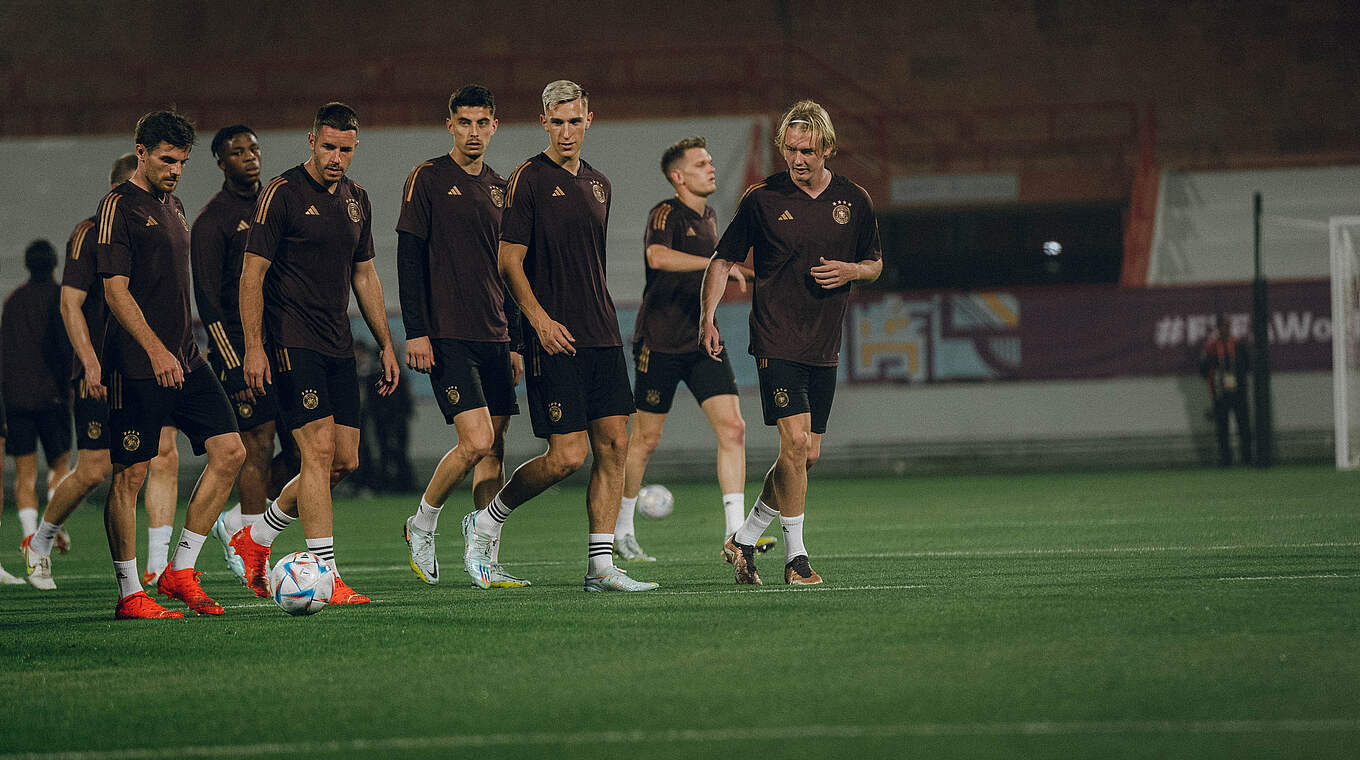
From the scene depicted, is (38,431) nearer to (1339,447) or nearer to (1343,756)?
(1343,756)

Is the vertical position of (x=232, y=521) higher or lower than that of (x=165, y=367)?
lower

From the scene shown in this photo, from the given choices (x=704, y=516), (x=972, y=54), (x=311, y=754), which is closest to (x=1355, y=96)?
(x=972, y=54)

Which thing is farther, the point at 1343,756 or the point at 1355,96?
the point at 1355,96

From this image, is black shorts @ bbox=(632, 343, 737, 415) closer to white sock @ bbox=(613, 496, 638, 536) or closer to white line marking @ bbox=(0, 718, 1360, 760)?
white sock @ bbox=(613, 496, 638, 536)

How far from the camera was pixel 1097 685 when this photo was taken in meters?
4.39

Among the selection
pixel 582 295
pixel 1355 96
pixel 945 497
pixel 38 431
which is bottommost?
pixel 945 497

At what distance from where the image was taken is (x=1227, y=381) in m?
18.1

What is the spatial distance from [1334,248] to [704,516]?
25.9 ft

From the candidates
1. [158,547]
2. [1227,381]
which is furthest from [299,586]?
[1227,381]

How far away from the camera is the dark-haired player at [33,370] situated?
10859mm

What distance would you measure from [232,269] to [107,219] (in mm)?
1305

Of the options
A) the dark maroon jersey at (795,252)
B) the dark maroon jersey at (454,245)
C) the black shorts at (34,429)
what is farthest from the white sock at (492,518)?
the black shorts at (34,429)

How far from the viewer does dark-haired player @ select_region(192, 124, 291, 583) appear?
796cm

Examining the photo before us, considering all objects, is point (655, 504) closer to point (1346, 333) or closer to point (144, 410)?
point (144, 410)
